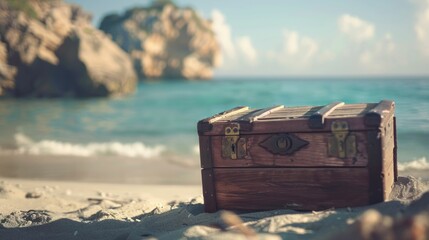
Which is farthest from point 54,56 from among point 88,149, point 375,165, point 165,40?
point 165,40

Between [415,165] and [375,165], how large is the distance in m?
4.07

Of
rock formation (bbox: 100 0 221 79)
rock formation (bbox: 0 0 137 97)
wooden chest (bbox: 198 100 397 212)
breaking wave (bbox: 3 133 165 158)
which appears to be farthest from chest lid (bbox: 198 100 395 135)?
rock formation (bbox: 100 0 221 79)

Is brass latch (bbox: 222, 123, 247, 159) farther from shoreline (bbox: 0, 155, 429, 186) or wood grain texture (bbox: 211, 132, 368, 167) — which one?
shoreline (bbox: 0, 155, 429, 186)

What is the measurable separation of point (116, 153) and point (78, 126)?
6.32 metres

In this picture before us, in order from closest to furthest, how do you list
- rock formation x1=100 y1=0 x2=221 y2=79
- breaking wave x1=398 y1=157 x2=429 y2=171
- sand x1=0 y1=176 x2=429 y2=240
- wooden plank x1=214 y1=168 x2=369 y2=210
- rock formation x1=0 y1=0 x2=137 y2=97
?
sand x1=0 y1=176 x2=429 y2=240 < wooden plank x1=214 y1=168 x2=369 y2=210 < breaking wave x1=398 y1=157 x2=429 y2=171 < rock formation x1=0 y1=0 x2=137 y2=97 < rock formation x1=100 y1=0 x2=221 y2=79

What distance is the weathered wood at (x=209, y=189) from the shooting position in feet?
12.0

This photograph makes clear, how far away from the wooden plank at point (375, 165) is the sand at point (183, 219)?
0.36 ft

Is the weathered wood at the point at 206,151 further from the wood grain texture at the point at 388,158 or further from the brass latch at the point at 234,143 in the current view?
the wood grain texture at the point at 388,158

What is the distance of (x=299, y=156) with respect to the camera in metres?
3.33

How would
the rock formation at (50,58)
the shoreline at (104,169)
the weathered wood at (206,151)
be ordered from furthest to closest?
1. the rock formation at (50,58)
2. the shoreline at (104,169)
3. the weathered wood at (206,151)

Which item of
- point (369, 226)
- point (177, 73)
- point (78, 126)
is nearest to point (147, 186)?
point (369, 226)

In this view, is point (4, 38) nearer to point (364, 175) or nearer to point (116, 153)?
point (116, 153)

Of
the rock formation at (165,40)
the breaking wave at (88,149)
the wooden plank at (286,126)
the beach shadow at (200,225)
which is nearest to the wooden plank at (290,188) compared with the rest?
the beach shadow at (200,225)

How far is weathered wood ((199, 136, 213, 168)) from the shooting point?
3.61 metres
